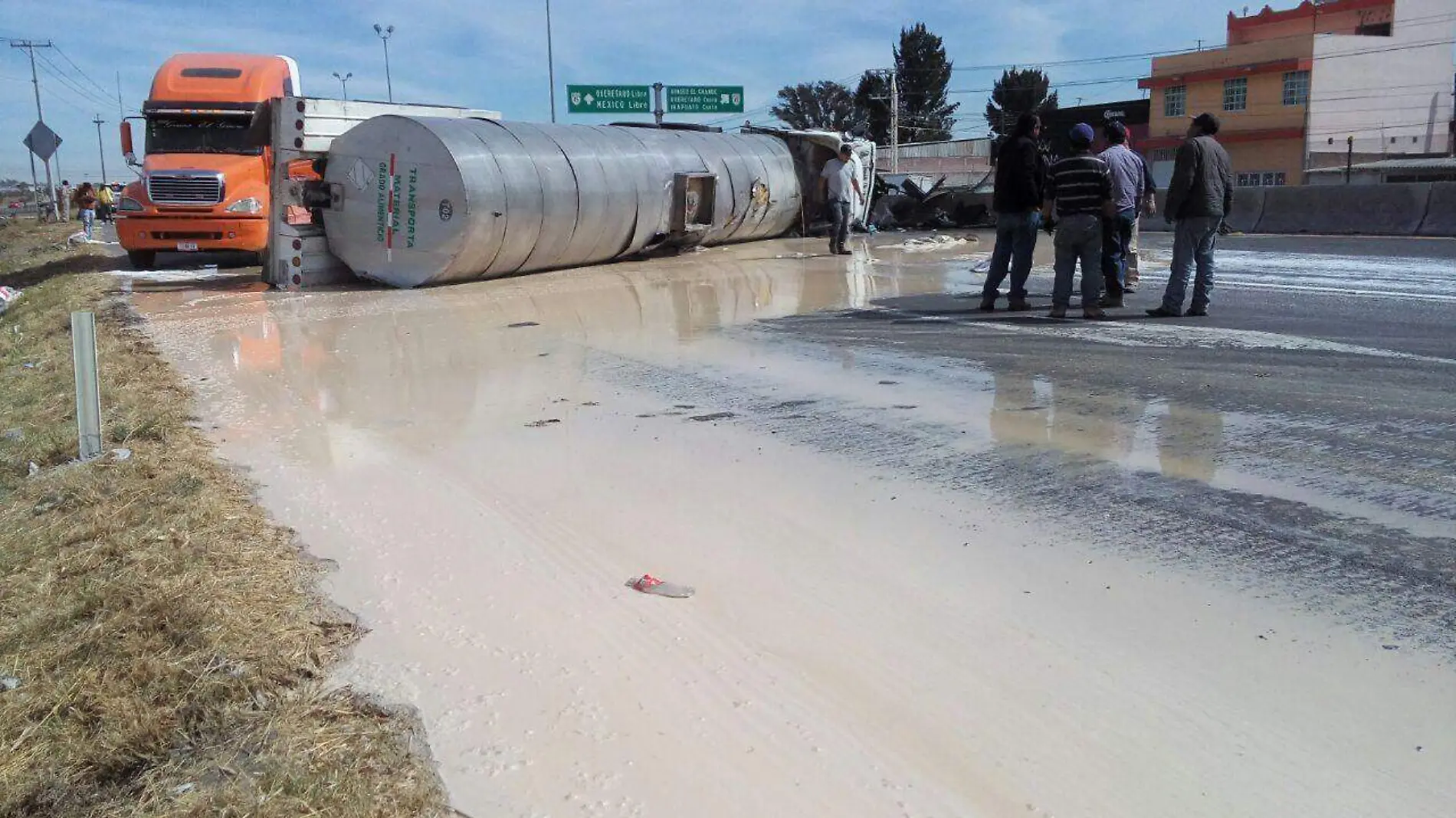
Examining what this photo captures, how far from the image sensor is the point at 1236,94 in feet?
164

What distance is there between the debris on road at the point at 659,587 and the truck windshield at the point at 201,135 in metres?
15.4

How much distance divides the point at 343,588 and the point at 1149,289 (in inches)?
381

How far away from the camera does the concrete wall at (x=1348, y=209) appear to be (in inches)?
800

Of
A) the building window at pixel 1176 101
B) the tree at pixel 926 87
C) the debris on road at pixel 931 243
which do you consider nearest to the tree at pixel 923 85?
the tree at pixel 926 87

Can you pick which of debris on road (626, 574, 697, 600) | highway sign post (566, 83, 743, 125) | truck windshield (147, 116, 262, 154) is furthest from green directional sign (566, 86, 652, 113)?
debris on road (626, 574, 697, 600)

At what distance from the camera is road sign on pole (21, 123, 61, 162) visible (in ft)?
113

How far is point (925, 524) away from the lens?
4285 mm

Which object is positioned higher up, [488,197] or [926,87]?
[926,87]

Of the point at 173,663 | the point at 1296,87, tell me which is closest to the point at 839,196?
the point at 173,663

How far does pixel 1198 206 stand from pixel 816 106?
76135mm

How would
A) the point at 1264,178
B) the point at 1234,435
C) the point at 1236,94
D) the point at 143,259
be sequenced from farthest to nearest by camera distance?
1. the point at 1236,94
2. the point at 1264,178
3. the point at 143,259
4. the point at 1234,435

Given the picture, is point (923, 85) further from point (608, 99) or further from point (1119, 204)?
point (1119, 204)

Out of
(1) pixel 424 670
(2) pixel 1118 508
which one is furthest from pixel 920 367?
(1) pixel 424 670

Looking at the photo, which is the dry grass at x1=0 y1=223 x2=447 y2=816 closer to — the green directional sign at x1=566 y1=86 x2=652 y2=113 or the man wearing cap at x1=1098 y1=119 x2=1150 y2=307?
the man wearing cap at x1=1098 y1=119 x2=1150 y2=307
